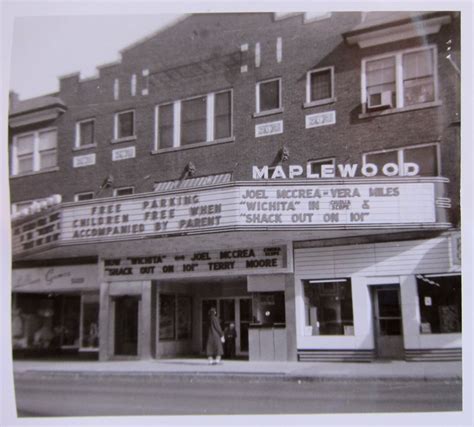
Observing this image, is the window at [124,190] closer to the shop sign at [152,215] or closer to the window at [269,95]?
the shop sign at [152,215]

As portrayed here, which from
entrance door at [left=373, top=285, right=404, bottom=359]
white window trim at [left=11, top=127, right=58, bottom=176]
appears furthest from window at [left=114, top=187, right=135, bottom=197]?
entrance door at [left=373, top=285, right=404, bottom=359]

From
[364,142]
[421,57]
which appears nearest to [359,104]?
[364,142]

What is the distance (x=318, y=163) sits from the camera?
14.2 meters

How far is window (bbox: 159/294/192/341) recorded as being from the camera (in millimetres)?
15680

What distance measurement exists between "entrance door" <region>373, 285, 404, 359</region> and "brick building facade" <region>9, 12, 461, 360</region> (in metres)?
0.03

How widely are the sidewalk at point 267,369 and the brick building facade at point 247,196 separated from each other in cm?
56

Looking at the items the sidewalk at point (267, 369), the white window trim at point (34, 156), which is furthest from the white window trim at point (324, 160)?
the white window trim at point (34, 156)

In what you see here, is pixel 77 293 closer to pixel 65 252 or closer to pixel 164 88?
pixel 65 252

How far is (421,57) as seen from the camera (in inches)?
478

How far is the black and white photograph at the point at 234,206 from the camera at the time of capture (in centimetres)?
992

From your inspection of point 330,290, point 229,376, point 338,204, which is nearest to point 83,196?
point 229,376

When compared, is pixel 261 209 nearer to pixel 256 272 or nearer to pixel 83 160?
pixel 256 272

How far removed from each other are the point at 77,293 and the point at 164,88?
5.79 meters

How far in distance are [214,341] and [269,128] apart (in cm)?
498
